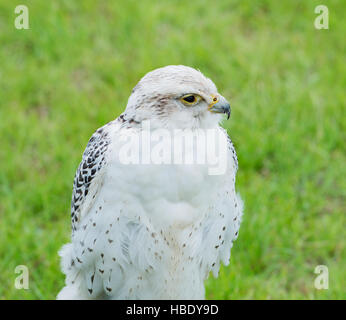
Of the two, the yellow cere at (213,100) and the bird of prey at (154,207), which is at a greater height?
the yellow cere at (213,100)

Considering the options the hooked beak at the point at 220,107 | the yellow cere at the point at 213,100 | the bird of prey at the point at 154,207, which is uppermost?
Result: the yellow cere at the point at 213,100

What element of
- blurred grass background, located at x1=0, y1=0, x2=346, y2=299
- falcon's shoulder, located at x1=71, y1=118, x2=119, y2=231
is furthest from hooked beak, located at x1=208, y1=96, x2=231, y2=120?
blurred grass background, located at x1=0, y1=0, x2=346, y2=299

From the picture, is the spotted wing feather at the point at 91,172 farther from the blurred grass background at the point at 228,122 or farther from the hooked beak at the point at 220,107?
the blurred grass background at the point at 228,122

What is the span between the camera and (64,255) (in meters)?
3.66

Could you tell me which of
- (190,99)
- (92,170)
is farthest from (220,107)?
(92,170)

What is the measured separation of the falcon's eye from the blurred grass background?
177 cm

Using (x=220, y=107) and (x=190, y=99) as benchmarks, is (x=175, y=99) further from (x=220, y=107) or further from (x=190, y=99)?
(x=220, y=107)

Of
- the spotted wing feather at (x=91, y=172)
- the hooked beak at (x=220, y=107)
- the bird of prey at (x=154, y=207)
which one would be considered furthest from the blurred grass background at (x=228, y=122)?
the hooked beak at (x=220, y=107)

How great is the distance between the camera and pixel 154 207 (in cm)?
310

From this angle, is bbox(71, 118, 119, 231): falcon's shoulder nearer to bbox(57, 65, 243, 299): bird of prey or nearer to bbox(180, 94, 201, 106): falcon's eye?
bbox(57, 65, 243, 299): bird of prey

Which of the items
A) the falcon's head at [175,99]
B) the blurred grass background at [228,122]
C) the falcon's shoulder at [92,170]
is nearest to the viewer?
the falcon's head at [175,99]

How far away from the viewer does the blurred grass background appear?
185 inches

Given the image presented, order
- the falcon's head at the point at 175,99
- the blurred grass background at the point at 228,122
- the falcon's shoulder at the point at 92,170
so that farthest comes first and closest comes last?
1. the blurred grass background at the point at 228,122
2. the falcon's shoulder at the point at 92,170
3. the falcon's head at the point at 175,99

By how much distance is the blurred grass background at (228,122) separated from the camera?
15.4 feet
